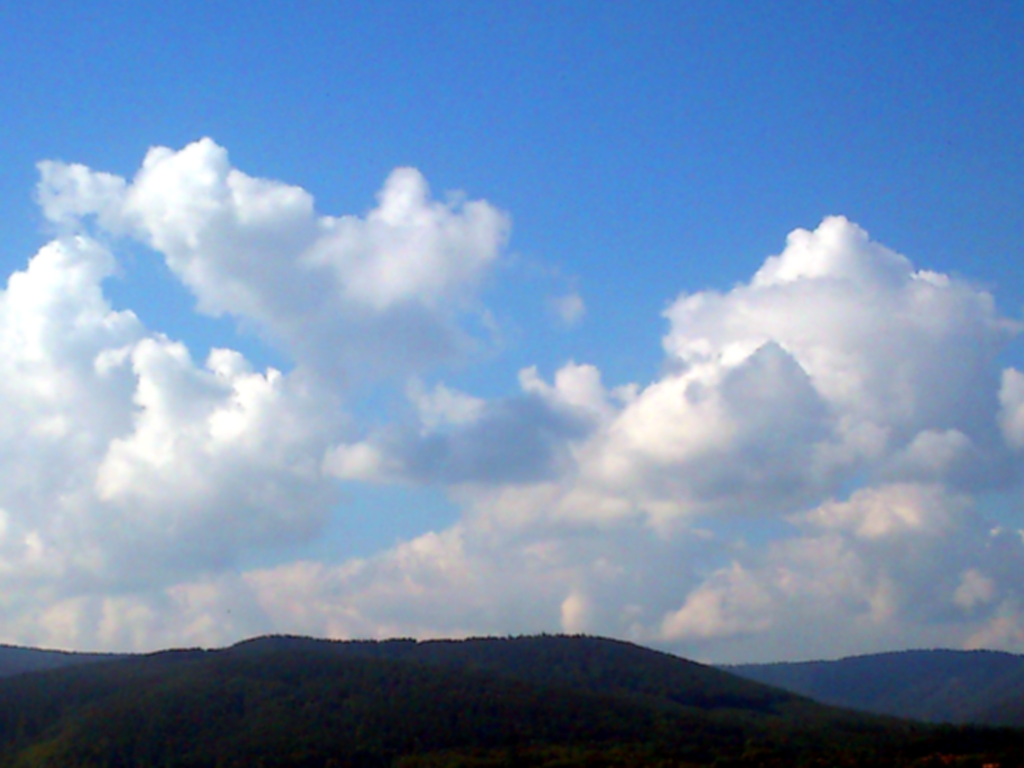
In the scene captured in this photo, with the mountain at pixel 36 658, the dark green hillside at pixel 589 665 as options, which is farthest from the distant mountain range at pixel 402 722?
the mountain at pixel 36 658

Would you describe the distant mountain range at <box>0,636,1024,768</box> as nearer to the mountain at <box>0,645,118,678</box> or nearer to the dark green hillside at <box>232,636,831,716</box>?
the dark green hillside at <box>232,636,831,716</box>

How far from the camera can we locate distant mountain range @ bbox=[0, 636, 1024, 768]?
89.0 metres

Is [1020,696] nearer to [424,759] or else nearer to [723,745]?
[723,745]

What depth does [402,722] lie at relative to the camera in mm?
102625

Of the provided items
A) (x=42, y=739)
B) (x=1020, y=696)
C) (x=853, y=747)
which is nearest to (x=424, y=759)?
(x=853, y=747)

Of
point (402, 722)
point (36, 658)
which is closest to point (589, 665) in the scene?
point (402, 722)

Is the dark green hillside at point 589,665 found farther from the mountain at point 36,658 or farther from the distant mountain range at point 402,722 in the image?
the mountain at point 36,658

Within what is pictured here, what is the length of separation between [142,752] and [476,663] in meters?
59.3

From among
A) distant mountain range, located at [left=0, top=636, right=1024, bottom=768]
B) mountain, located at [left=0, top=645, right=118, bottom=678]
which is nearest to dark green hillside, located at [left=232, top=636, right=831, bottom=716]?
distant mountain range, located at [left=0, top=636, right=1024, bottom=768]

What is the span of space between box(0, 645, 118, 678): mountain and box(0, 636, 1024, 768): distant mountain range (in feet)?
120

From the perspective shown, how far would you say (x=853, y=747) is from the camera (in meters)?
90.1

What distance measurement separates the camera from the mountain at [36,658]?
165750 mm

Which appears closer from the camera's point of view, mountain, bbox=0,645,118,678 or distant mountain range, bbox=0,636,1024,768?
distant mountain range, bbox=0,636,1024,768

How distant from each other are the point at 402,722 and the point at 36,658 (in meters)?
99.1
